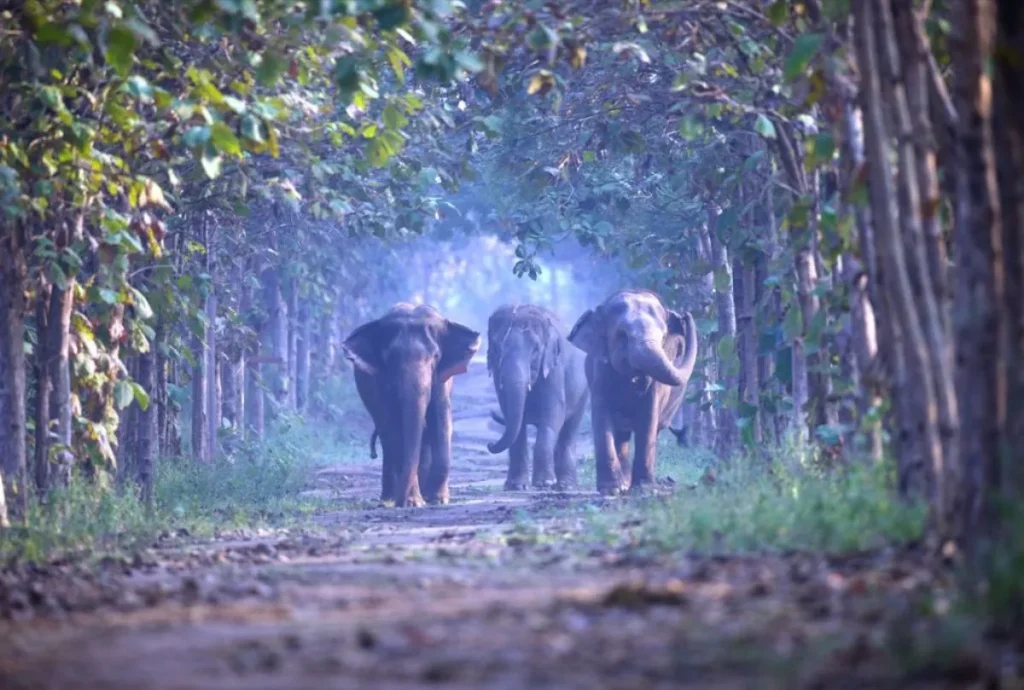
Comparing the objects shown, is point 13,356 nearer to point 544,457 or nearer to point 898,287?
point 898,287

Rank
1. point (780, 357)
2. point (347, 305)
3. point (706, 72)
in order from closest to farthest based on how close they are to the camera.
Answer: point (706, 72)
point (780, 357)
point (347, 305)

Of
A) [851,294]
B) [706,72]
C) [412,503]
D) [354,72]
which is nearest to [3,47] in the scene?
[354,72]

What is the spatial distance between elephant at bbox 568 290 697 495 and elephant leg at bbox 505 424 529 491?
1388 mm

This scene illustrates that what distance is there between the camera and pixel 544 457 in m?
22.1

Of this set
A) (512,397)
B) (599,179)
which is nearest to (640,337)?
(599,179)

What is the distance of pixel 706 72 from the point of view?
1220 centimetres

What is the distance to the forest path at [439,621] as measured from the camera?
5.19 metres

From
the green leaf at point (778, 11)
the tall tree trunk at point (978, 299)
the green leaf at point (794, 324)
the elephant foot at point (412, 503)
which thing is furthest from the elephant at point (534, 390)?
the tall tree trunk at point (978, 299)

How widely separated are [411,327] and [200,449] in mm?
2922

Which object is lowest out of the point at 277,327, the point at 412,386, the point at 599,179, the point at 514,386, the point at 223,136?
the point at 412,386

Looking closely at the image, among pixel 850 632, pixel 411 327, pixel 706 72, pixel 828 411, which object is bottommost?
pixel 850 632

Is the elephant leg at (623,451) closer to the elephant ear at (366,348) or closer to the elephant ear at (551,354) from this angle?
the elephant ear at (551,354)

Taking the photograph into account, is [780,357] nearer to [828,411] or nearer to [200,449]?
[828,411]

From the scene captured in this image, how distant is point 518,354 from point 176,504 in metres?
7.82
